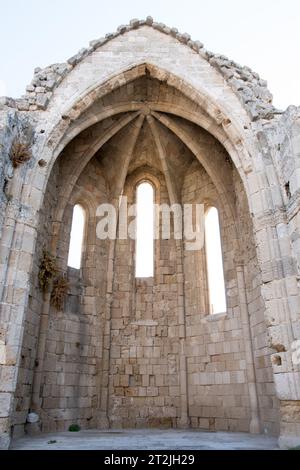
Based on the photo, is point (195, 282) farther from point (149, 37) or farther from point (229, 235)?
point (149, 37)

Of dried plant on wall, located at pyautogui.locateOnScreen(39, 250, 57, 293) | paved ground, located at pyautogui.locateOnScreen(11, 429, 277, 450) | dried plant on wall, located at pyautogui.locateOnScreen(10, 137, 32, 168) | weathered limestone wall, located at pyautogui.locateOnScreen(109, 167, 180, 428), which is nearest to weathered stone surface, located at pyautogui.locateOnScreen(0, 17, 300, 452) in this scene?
weathered limestone wall, located at pyautogui.locateOnScreen(109, 167, 180, 428)

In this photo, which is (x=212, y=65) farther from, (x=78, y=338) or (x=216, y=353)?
(x=78, y=338)

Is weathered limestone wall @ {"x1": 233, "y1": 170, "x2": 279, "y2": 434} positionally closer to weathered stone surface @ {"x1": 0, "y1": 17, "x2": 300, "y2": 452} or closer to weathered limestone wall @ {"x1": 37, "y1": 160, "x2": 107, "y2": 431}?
weathered stone surface @ {"x1": 0, "y1": 17, "x2": 300, "y2": 452}

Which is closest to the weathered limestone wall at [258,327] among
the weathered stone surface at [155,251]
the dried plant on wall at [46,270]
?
the weathered stone surface at [155,251]

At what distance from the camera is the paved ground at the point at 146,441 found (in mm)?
6004

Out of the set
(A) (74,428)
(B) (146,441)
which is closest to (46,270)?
(A) (74,428)

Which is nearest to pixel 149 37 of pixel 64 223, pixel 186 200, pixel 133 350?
pixel 186 200

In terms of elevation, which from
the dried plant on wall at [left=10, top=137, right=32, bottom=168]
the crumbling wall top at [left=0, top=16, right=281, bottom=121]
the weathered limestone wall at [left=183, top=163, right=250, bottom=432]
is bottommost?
the weathered limestone wall at [left=183, top=163, right=250, bottom=432]

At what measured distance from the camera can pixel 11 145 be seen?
7.50m

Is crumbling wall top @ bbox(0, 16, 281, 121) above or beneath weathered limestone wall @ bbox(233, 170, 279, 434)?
above

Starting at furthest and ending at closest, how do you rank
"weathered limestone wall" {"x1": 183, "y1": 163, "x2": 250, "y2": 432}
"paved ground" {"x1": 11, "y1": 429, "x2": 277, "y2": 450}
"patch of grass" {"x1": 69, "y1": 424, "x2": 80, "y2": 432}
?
"weathered limestone wall" {"x1": 183, "y1": 163, "x2": 250, "y2": 432}, "patch of grass" {"x1": 69, "y1": 424, "x2": 80, "y2": 432}, "paved ground" {"x1": 11, "y1": 429, "x2": 277, "y2": 450}

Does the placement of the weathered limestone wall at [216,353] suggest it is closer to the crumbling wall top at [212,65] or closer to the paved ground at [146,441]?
the paved ground at [146,441]

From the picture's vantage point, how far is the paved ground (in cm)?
600
